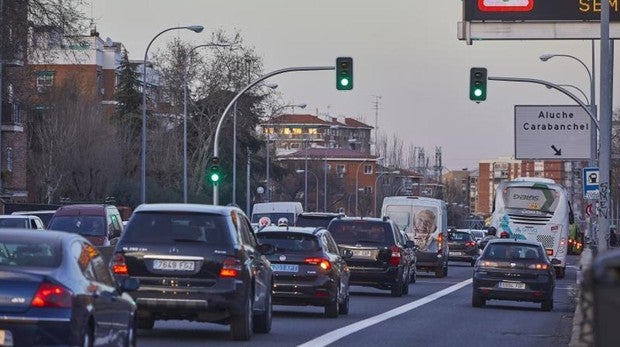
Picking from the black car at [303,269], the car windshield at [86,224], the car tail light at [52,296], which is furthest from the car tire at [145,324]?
the car windshield at [86,224]

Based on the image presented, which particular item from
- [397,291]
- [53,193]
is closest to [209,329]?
[397,291]

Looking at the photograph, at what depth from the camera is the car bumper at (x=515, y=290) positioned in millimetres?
31609

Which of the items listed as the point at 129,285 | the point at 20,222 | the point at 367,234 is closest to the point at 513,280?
the point at 367,234

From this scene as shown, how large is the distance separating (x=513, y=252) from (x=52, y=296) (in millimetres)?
21407

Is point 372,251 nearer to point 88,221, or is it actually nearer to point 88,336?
point 88,221

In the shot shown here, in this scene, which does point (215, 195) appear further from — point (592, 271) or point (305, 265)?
point (592, 271)

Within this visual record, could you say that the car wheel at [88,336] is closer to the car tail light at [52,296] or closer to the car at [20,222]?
the car tail light at [52,296]

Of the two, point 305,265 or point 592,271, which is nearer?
point 592,271

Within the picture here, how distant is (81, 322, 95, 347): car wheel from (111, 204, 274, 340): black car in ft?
18.3

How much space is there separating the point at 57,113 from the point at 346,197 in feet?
285

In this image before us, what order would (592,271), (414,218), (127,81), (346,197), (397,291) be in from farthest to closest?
1. (346,197)
2. (127,81)
3. (414,218)
4. (397,291)
5. (592,271)

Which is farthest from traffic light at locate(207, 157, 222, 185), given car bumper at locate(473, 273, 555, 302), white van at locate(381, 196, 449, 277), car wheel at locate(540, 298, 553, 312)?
car wheel at locate(540, 298, 553, 312)

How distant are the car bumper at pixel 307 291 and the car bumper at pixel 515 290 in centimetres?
721

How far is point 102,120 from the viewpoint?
80.6 meters
